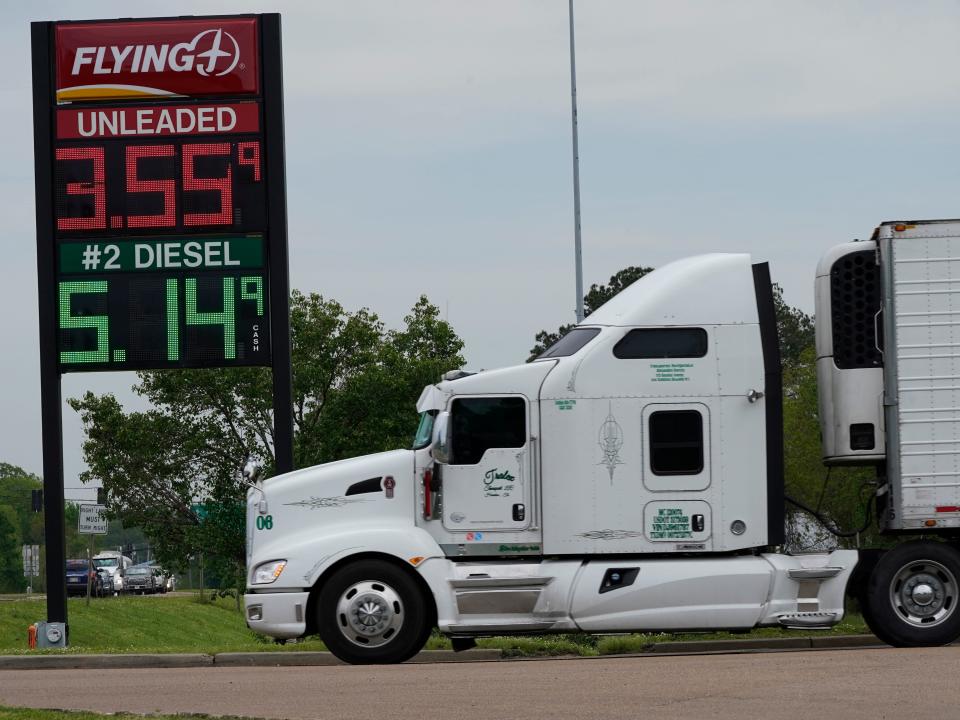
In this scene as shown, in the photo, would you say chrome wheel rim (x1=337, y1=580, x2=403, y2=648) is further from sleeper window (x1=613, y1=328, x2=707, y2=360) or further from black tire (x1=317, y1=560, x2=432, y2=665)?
sleeper window (x1=613, y1=328, x2=707, y2=360)

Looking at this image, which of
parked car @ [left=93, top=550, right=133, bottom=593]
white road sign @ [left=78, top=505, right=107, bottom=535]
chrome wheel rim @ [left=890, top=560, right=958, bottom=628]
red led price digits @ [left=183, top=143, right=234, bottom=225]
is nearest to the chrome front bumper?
chrome wheel rim @ [left=890, top=560, right=958, bottom=628]

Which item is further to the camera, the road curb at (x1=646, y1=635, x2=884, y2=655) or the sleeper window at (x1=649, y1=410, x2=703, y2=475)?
the road curb at (x1=646, y1=635, x2=884, y2=655)

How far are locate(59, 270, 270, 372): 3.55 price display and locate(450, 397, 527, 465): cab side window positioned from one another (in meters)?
4.74

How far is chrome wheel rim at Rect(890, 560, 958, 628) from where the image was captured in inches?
562

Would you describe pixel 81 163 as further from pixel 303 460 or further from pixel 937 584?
pixel 303 460

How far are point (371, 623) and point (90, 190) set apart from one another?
24.9 ft

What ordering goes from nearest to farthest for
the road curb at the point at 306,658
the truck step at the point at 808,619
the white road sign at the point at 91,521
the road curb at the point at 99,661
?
the truck step at the point at 808,619 < the road curb at the point at 306,658 < the road curb at the point at 99,661 < the white road sign at the point at 91,521

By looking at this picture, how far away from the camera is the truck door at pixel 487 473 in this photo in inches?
566

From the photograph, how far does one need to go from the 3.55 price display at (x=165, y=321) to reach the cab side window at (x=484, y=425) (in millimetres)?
4742

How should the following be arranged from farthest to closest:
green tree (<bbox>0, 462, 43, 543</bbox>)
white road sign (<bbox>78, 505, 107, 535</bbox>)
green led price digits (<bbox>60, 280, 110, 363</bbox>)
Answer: green tree (<bbox>0, 462, 43, 543</bbox>) → white road sign (<bbox>78, 505, 107, 535</bbox>) → green led price digits (<bbox>60, 280, 110, 363</bbox>)

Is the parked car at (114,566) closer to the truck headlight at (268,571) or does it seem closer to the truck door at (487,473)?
the truck headlight at (268,571)

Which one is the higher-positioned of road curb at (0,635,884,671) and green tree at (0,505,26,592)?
road curb at (0,635,884,671)

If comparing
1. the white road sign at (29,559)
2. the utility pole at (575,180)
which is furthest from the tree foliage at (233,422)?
the white road sign at (29,559)

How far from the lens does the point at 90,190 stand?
62.6 ft
